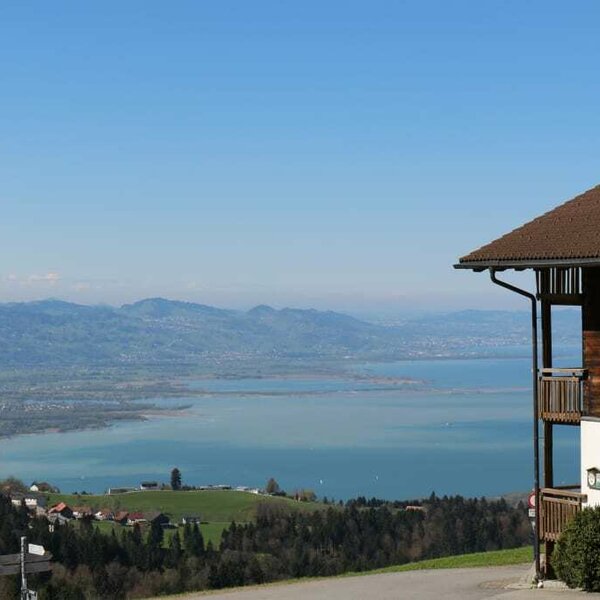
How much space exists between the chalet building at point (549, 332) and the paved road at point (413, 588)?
129cm

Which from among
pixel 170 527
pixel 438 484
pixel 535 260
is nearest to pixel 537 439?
pixel 535 260

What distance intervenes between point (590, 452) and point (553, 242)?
327 centimetres

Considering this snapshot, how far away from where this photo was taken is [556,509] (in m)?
18.5

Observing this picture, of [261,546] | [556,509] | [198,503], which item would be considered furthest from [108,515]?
[556,509]

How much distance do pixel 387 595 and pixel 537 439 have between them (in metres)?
3.65

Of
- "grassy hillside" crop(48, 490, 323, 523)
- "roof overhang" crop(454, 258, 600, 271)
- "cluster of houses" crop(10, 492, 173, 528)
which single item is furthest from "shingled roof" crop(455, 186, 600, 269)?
"grassy hillside" crop(48, 490, 323, 523)

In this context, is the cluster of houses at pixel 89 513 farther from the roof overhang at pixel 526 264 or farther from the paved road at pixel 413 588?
the roof overhang at pixel 526 264

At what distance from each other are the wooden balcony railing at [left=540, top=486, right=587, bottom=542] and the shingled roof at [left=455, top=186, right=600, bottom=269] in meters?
3.68

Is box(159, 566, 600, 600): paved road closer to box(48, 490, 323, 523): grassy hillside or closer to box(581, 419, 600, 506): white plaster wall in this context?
box(581, 419, 600, 506): white plaster wall

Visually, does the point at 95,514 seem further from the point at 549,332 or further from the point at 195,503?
the point at 549,332

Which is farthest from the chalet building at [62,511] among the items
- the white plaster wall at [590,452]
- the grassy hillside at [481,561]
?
the white plaster wall at [590,452]

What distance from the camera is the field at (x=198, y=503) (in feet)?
407

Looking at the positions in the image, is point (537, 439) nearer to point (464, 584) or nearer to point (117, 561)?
point (464, 584)

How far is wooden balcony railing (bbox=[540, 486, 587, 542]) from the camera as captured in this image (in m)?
18.1
